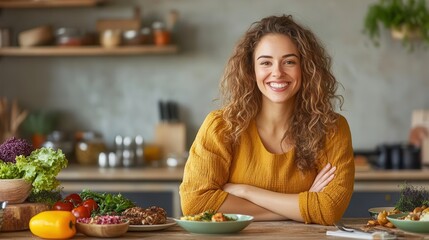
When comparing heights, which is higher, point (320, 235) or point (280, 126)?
point (280, 126)

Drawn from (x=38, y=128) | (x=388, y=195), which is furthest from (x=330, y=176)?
(x=38, y=128)

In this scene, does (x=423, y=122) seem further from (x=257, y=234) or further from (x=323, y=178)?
(x=257, y=234)

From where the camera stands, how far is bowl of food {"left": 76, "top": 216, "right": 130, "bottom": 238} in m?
3.26

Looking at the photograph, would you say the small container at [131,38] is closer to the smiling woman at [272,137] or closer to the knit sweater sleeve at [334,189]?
the smiling woman at [272,137]

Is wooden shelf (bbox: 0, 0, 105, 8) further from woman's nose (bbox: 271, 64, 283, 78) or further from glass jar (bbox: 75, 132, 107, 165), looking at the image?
woman's nose (bbox: 271, 64, 283, 78)

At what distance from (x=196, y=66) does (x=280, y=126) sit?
3.11 m

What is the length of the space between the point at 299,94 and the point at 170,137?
3.11 meters

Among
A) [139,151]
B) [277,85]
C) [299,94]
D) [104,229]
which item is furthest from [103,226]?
[139,151]

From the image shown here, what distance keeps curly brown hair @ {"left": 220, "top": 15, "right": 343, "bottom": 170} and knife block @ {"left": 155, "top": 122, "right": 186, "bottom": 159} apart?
2.94 metres

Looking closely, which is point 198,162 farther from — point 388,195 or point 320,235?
point 388,195

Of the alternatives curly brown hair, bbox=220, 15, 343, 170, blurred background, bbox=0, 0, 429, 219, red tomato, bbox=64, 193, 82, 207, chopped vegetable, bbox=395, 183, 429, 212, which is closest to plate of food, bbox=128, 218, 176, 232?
red tomato, bbox=64, 193, 82, 207

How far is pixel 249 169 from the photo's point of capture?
3.99m

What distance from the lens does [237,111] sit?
4.06 meters

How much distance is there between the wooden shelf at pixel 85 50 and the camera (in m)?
6.87
